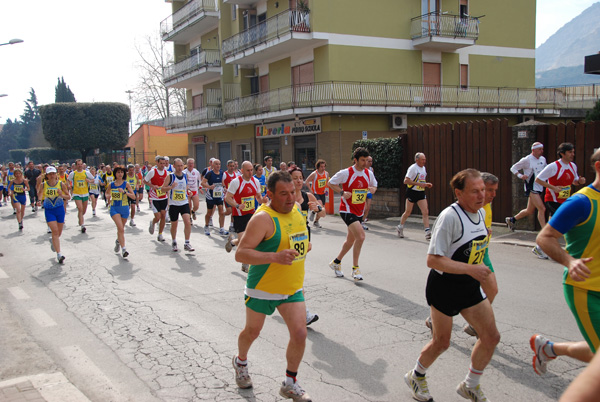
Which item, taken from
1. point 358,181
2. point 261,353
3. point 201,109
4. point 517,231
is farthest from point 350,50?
point 261,353

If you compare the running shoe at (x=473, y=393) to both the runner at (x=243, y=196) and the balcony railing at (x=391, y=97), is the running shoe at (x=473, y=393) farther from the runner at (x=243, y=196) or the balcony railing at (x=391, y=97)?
the balcony railing at (x=391, y=97)

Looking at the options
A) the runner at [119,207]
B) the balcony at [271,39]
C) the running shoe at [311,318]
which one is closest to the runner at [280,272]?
the running shoe at [311,318]

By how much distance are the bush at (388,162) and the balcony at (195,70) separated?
21570mm

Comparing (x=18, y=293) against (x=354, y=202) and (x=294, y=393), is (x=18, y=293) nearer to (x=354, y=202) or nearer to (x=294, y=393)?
(x=354, y=202)

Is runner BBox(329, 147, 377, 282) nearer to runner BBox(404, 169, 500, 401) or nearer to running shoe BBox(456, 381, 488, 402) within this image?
runner BBox(404, 169, 500, 401)

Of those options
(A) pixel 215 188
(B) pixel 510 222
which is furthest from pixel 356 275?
(A) pixel 215 188

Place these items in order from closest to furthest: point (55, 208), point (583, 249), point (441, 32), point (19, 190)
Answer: point (583, 249) < point (55, 208) < point (19, 190) < point (441, 32)

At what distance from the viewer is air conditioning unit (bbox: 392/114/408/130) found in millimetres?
26547

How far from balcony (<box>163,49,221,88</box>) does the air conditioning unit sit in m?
14.0

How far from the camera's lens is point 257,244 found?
394 cm

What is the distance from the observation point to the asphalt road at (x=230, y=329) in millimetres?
4371

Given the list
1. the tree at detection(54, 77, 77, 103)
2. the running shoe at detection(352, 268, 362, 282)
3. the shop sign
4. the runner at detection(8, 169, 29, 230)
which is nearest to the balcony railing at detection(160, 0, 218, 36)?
the shop sign

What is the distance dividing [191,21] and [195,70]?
3.51 meters

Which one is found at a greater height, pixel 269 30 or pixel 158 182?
pixel 269 30
